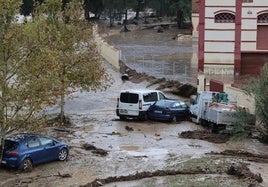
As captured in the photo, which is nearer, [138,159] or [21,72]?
[21,72]

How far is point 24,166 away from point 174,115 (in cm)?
1167

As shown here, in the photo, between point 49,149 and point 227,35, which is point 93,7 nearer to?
point 227,35

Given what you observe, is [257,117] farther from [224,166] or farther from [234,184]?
[234,184]

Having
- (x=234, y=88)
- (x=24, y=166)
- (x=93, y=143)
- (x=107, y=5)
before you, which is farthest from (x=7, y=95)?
(x=107, y=5)

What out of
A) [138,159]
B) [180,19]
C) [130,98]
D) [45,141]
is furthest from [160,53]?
[45,141]

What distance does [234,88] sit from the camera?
32.8m

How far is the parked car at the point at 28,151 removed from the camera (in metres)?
19.7

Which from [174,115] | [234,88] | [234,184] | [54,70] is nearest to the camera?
[234,184]

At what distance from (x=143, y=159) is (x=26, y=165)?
4.35 metres

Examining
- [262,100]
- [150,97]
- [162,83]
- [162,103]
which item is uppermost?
[262,100]

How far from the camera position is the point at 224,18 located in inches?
1773

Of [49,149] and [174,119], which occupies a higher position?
[49,149]

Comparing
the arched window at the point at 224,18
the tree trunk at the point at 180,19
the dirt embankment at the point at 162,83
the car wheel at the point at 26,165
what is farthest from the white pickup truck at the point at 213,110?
the tree trunk at the point at 180,19

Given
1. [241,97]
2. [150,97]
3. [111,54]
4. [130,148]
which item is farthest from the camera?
[111,54]
